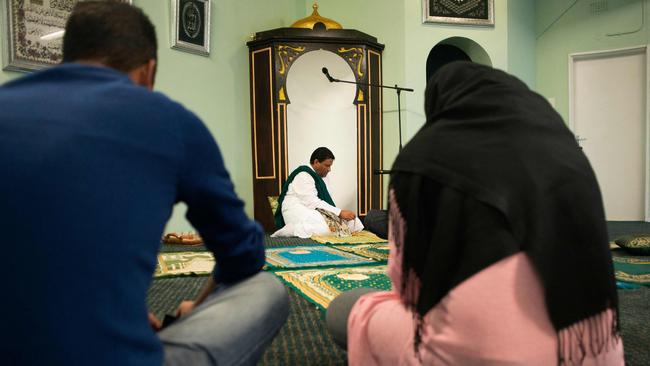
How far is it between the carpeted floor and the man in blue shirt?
646mm

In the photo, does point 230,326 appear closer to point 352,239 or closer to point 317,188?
point 352,239

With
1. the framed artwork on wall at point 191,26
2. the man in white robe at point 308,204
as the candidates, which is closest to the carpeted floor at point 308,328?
the man in white robe at point 308,204

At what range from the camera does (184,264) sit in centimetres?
288

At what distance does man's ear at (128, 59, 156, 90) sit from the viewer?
84 centimetres

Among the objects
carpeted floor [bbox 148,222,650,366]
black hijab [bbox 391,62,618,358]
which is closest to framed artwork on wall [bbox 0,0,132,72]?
carpeted floor [bbox 148,222,650,366]

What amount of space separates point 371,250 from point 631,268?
57.5 inches

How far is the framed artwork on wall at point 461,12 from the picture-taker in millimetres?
5875

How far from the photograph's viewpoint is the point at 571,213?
815 millimetres

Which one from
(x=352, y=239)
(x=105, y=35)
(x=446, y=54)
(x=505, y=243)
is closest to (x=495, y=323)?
(x=505, y=243)

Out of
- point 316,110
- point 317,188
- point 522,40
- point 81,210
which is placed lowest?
point 317,188

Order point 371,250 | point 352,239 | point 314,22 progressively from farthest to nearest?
point 314,22 → point 352,239 → point 371,250

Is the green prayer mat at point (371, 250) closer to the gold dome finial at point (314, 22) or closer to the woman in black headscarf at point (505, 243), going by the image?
the woman in black headscarf at point (505, 243)

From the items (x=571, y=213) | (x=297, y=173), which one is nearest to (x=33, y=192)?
(x=571, y=213)

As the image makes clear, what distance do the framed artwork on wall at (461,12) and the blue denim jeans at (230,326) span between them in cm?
545
